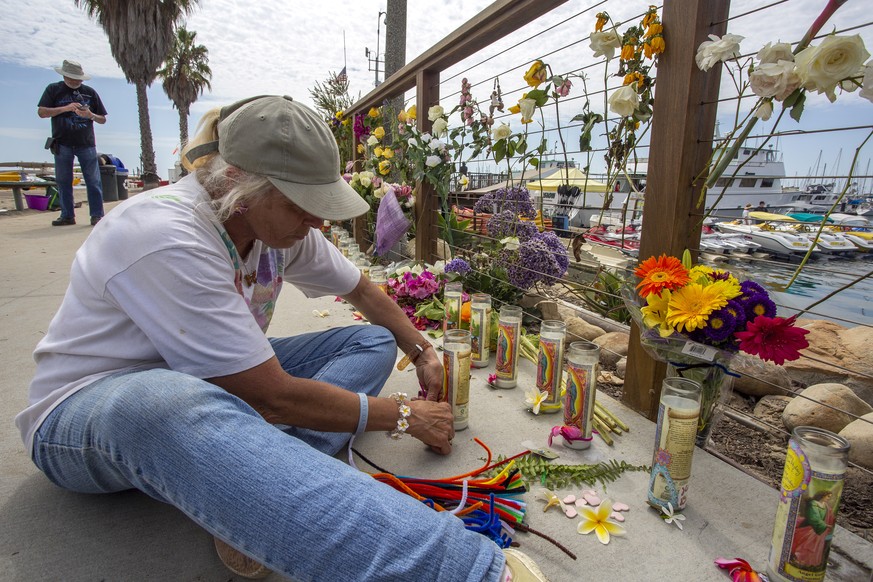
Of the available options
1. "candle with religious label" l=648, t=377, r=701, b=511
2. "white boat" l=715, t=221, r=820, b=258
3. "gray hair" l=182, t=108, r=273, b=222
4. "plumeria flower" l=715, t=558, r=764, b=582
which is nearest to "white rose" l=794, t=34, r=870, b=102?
"white boat" l=715, t=221, r=820, b=258

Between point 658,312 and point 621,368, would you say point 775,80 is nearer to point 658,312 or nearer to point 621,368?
point 658,312

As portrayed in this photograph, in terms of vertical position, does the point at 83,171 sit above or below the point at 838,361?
above

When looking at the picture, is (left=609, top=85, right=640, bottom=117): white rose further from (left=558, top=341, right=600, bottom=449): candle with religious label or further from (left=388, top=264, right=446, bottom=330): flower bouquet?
(left=388, top=264, right=446, bottom=330): flower bouquet

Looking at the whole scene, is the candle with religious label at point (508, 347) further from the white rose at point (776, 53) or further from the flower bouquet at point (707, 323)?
the white rose at point (776, 53)

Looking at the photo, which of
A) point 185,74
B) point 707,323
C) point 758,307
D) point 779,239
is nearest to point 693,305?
point 707,323

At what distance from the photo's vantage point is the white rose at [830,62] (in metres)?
1.23

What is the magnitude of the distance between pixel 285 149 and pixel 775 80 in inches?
52.4

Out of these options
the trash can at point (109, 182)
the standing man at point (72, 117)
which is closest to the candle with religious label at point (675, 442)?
the standing man at point (72, 117)

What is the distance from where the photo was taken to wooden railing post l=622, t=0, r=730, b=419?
66.9 inches

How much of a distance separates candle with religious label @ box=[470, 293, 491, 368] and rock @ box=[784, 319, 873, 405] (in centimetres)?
141

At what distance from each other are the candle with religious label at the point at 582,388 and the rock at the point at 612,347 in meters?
0.98

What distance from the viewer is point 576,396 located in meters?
1.75

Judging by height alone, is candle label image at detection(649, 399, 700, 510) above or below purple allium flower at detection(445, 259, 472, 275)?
below

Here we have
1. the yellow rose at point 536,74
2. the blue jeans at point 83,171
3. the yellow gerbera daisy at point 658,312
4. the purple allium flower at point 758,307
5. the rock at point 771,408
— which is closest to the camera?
the purple allium flower at point 758,307
